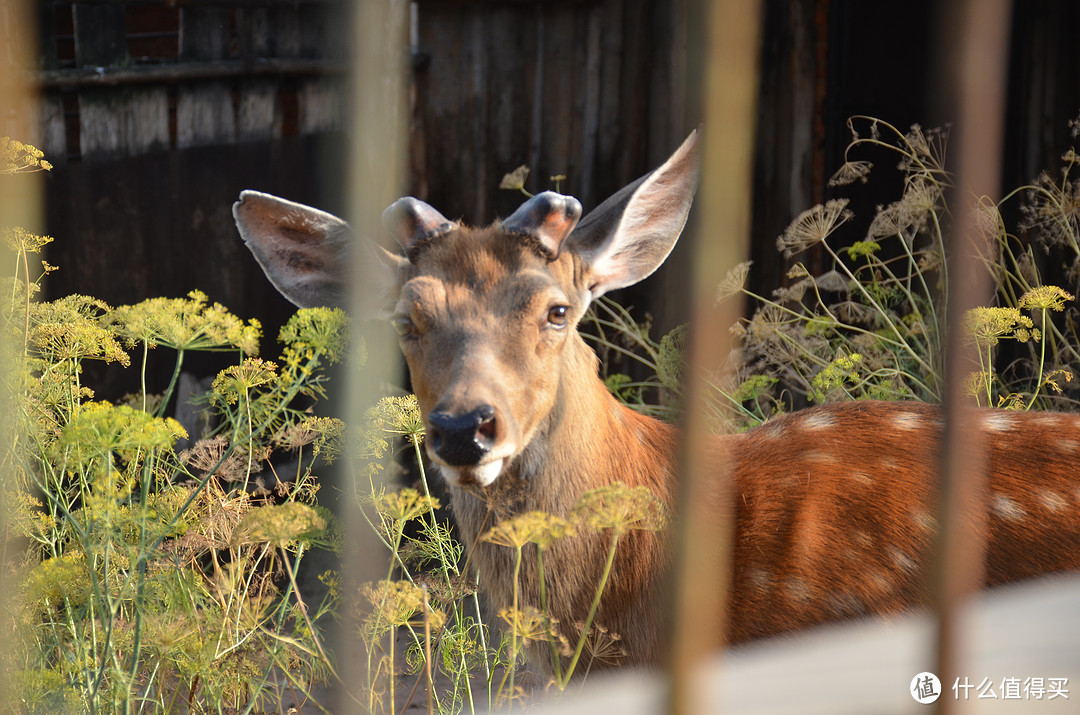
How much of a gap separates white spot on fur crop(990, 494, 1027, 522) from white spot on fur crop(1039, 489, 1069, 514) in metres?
0.07

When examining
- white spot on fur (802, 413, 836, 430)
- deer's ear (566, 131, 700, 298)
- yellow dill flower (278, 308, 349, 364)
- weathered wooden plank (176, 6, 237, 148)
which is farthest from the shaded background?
yellow dill flower (278, 308, 349, 364)

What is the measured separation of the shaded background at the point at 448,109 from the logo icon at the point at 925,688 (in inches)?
176

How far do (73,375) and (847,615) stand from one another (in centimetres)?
230

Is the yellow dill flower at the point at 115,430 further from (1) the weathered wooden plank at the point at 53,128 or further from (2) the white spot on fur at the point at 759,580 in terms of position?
(1) the weathered wooden plank at the point at 53,128

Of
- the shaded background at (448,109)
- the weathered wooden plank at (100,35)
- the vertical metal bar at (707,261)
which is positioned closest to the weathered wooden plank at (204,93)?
the shaded background at (448,109)

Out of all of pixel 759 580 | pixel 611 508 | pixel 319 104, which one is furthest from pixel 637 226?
pixel 319 104

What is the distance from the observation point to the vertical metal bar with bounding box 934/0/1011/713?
3.78 feet

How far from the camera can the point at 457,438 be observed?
8.38ft

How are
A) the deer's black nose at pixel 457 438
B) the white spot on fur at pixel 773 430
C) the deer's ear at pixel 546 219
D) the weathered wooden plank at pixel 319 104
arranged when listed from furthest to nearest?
the weathered wooden plank at pixel 319 104 → the white spot on fur at pixel 773 430 → the deer's ear at pixel 546 219 → the deer's black nose at pixel 457 438

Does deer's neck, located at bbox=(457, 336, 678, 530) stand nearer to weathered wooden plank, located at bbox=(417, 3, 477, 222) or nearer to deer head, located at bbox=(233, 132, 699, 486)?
deer head, located at bbox=(233, 132, 699, 486)

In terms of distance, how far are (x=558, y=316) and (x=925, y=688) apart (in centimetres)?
192

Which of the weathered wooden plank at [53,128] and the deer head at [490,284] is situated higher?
the weathered wooden plank at [53,128]

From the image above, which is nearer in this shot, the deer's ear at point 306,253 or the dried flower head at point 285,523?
the dried flower head at point 285,523

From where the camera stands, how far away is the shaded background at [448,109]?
5.42 meters
